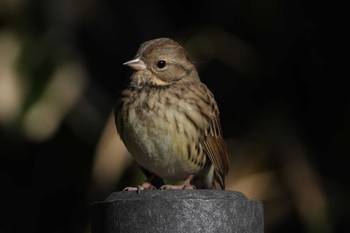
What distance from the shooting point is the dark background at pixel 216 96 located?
562 cm

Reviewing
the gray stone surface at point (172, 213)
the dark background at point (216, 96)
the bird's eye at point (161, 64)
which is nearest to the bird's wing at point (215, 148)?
the bird's eye at point (161, 64)

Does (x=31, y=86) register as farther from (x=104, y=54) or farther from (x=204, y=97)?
(x=204, y=97)

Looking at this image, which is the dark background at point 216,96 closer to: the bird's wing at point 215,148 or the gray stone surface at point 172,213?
the bird's wing at point 215,148

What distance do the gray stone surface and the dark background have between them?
3019 millimetres

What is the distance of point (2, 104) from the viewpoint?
5.34 metres

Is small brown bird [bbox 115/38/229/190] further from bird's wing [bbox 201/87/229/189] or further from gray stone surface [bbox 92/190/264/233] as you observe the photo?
gray stone surface [bbox 92/190/264/233]

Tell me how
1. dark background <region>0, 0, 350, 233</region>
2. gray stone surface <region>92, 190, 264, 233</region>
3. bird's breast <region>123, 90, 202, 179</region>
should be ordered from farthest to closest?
dark background <region>0, 0, 350, 233</region> < bird's breast <region>123, 90, 202, 179</region> < gray stone surface <region>92, 190, 264, 233</region>

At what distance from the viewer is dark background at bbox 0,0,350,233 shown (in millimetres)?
5621

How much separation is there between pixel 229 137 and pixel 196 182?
6.36 feet

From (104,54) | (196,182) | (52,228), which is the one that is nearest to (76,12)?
(104,54)

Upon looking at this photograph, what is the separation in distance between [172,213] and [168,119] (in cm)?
128

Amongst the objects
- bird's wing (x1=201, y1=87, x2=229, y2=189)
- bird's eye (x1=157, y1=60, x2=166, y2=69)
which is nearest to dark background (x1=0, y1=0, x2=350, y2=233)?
bird's wing (x1=201, y1=87, x2=229, y2=189)

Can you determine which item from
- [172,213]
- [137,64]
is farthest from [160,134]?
[172,213]

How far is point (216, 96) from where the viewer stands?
6051 mm
